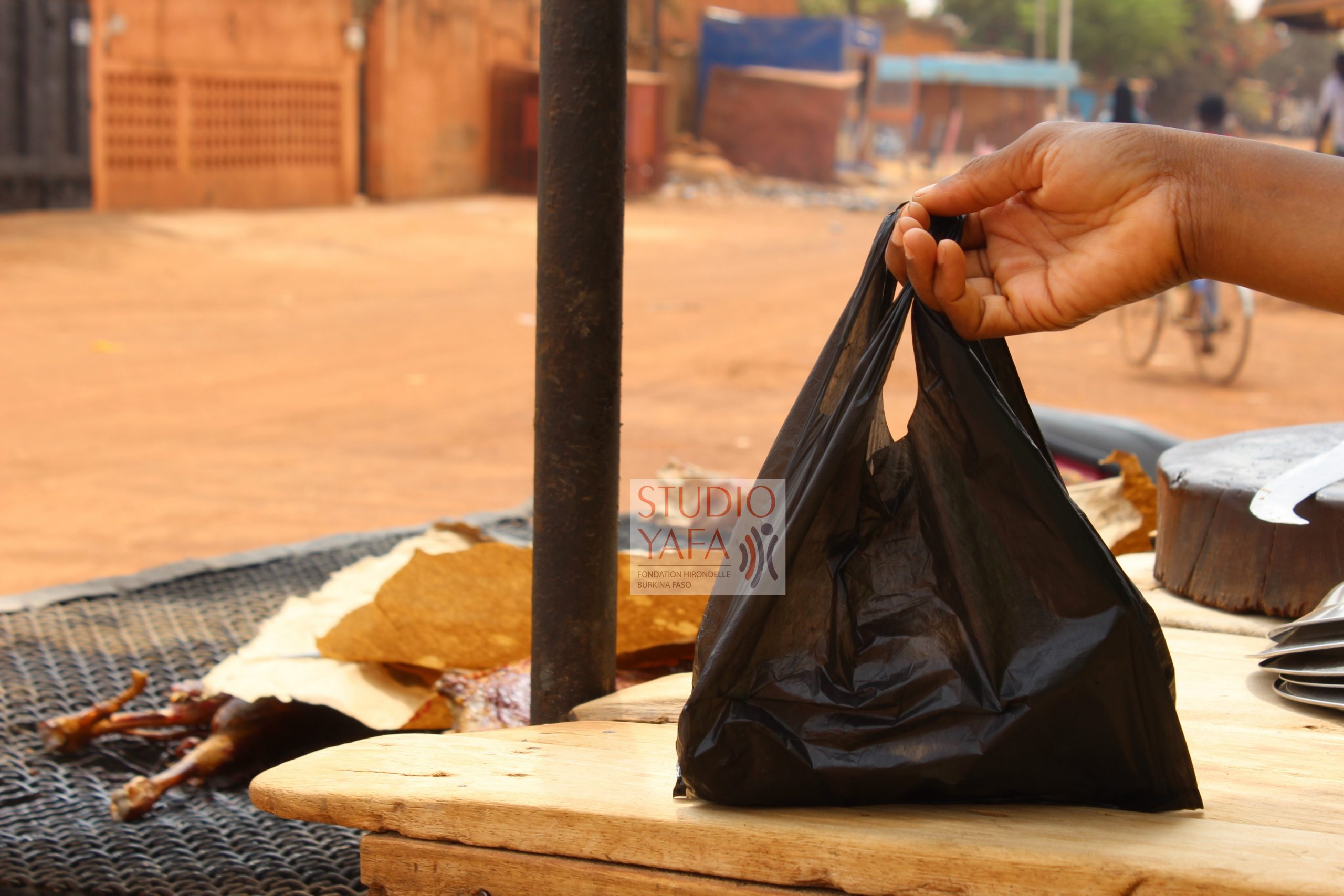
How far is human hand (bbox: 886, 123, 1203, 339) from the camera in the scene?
4.33 ft

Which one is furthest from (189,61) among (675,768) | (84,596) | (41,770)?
(675,768)

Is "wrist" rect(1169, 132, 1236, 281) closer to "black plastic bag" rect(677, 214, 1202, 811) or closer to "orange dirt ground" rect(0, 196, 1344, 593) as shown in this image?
"black plastic bag" rect(677, 214, 1202, 811)

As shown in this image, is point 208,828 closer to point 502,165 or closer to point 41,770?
point 41,770

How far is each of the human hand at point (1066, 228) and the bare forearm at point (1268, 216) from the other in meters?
0.02

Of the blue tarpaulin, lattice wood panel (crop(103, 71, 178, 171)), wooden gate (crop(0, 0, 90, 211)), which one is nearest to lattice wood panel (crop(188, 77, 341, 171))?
lattice wood panel (crop(103, 71, 178, 171))

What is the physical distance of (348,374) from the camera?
7816mm

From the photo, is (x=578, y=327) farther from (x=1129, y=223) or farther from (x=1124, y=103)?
(x=1124, y=103)

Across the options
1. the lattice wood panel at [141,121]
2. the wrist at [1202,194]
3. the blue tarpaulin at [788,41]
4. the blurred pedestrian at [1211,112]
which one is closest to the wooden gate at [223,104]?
the lattice wood panel at [141,121]

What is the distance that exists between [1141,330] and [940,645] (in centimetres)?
1035

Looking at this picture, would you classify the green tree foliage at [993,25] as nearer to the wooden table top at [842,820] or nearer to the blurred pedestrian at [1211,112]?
the blurred pedestrian at [1211,112]

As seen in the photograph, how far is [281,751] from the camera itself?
2268 mm

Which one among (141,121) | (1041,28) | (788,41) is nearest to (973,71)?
(1041,28)

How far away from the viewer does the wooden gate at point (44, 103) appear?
12766mm

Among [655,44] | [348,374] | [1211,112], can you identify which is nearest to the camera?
[348,374]
